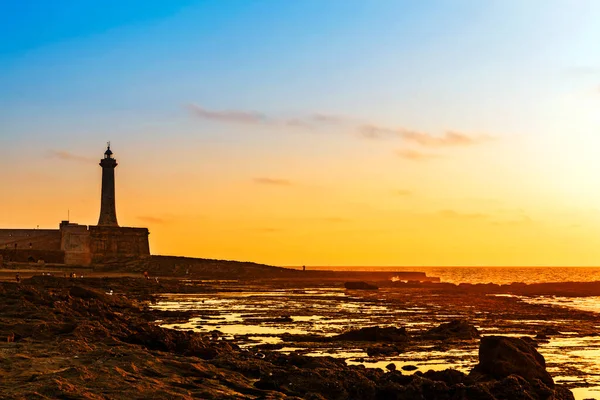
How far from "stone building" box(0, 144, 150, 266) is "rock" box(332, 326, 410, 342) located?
62131mm

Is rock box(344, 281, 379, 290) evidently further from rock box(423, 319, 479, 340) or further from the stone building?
rock box(423, 319, 479, 340)

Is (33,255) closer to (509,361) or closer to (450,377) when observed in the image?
(509,361)

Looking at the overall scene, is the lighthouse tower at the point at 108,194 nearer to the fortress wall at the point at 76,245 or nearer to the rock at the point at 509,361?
the fortress wall at the point at 76,245

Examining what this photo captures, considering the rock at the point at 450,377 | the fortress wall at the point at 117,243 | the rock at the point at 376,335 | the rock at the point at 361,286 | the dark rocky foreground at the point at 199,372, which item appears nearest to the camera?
the dark rocky foreground at the point at 199,372

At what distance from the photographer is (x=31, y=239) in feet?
290

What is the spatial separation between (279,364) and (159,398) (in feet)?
15.2

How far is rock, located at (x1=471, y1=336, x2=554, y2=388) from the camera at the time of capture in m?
14.0

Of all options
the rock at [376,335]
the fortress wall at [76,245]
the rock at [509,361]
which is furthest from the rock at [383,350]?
the fortress wall at [76,245]

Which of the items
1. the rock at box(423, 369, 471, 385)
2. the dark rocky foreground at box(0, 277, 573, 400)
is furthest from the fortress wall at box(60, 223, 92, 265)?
the rock at box(423, 369, 471, 385)

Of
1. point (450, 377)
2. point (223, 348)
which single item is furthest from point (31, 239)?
point (450, 377)

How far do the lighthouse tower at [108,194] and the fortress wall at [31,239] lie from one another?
5.75 meters

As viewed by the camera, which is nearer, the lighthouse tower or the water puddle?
the water puddle

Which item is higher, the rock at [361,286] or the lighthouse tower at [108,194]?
the lighthouse tower at [108,194]

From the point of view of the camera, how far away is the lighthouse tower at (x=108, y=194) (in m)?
89.4
